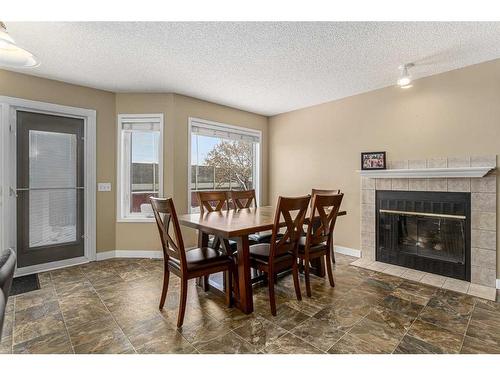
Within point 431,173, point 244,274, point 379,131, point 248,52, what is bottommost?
point 244,274

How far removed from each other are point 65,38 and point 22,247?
2.42 meters

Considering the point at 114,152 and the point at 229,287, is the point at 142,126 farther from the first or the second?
the point at 229,287

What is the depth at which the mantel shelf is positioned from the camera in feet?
8.56

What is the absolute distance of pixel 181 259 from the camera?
1.93 metres

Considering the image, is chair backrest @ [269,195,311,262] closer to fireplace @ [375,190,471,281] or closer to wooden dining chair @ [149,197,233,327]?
wooden dining chair @ [149,197,233,327]

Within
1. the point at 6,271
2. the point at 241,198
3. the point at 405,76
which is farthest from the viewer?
the point at 241,198

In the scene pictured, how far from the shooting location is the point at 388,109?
3.40 m

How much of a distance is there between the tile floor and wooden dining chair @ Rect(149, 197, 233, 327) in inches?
9.4

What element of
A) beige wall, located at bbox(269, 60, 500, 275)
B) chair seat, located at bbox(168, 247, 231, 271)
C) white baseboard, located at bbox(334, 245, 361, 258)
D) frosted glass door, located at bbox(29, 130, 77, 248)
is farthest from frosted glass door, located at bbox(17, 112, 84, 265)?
white baseboard, located at bbox(334, 245, 361, 258)

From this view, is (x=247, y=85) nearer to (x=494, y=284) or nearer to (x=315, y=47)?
(x=315, y=47)

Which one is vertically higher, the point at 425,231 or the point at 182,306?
the point at 425,231

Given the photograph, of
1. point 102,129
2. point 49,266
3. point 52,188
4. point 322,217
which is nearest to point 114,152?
point 102,129

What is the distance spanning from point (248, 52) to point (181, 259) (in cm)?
200

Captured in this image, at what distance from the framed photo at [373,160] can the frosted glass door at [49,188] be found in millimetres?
3895
